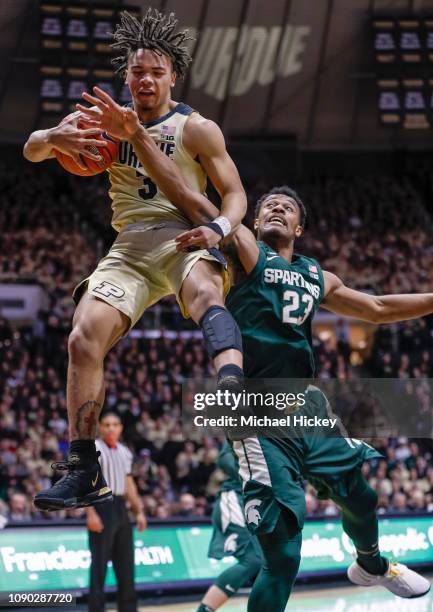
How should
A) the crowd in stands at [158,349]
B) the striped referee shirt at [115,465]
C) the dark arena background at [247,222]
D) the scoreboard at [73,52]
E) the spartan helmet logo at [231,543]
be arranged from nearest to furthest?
the spartan helmet logo at [231,543], the striped referee shirt at [115,465], the dark arena background at [247,222], the crowd in stands at [158,349], the scoreboard at [73,52]

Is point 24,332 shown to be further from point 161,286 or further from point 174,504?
point 161,286

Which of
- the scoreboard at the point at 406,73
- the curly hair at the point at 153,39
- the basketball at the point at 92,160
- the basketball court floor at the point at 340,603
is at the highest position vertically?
the scoreboard at the point at 406,73

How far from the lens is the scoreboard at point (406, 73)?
19266 mm

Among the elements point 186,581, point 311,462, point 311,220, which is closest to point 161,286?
point 311,462

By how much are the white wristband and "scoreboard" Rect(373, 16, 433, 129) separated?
15.3 meters

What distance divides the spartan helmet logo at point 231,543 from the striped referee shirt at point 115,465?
3.48 feet

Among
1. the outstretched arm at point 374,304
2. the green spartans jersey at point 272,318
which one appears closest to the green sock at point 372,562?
the green spartans jersey at point 272,318

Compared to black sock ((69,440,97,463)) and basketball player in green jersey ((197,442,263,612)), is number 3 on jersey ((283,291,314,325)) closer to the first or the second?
black sock ((69,440,97,463))

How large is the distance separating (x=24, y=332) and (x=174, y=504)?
5.53 metres

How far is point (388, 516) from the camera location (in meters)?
12.2

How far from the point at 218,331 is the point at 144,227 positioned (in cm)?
76

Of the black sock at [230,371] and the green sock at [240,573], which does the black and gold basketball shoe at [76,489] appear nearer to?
the black sock at [230,371]

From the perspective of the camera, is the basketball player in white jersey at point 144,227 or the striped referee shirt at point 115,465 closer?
the basketball player in white jersey at point 144,227

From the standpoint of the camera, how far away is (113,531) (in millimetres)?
8766
